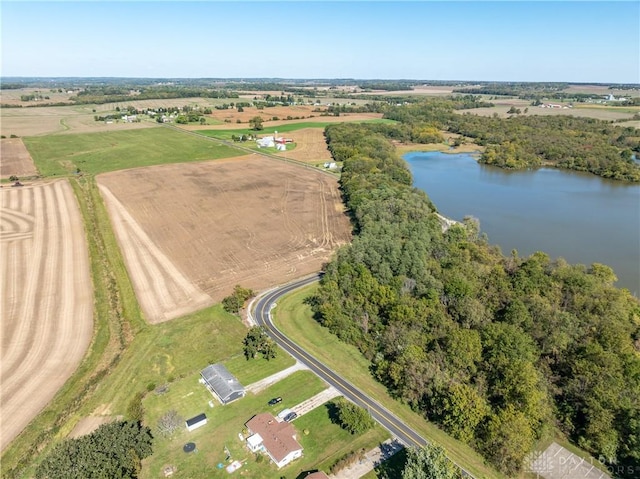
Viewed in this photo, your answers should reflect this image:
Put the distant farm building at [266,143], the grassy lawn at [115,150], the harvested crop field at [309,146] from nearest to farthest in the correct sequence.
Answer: the grassy lawn at [115,150]
the harvested crop field at [309,146]
the distant farm building at [266,143]

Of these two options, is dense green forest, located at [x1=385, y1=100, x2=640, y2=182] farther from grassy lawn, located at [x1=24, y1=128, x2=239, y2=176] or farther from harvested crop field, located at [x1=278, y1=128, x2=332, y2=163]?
grassy lawn, located at [x1=24, y1=128, x2=239, y2=176]

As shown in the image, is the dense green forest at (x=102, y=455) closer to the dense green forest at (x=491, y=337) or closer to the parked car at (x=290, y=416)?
the parked car at (x=290, y=416)

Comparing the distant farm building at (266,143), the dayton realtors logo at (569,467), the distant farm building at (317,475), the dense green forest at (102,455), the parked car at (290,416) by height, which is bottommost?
the dayton realtors logo at (569,467)

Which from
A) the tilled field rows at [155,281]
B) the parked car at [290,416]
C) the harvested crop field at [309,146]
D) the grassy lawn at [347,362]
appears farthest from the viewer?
the harvested crop field at [309,146]

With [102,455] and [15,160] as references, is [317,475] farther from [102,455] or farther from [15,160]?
[15,160]

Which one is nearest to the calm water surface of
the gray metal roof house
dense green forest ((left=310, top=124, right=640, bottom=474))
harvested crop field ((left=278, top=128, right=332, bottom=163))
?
dense green forest ((left=310, top=124, right=640, bottom=474))

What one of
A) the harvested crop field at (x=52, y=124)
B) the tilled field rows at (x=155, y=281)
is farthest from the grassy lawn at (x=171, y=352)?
the harvested crop field at (x=52, y=124)

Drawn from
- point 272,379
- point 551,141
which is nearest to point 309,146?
point 551,141

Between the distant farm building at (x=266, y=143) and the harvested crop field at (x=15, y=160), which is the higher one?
the distant farm building at (x=266, y=143)
